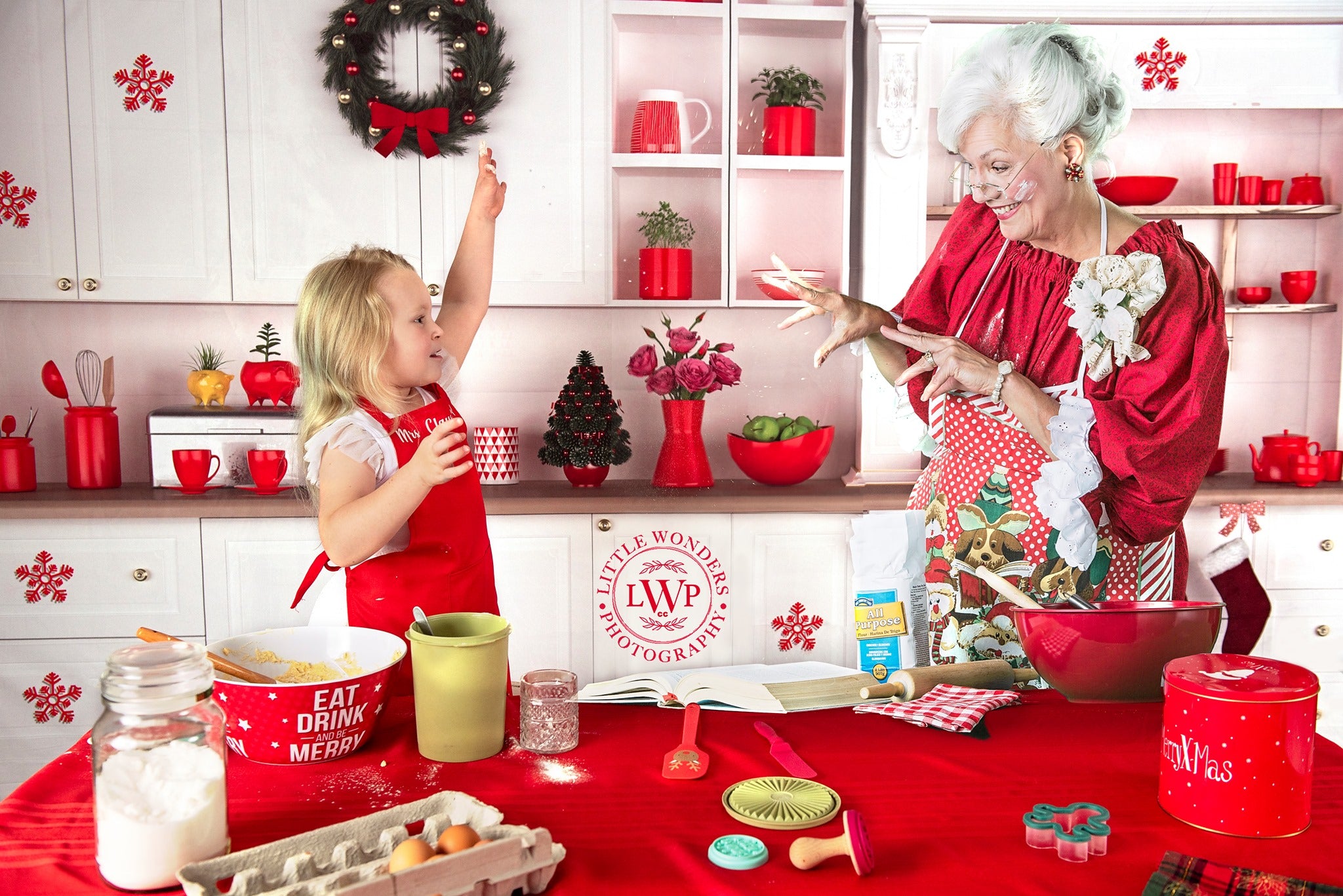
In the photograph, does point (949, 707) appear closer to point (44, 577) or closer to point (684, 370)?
point (684, 370)

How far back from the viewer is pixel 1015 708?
3.45 feet

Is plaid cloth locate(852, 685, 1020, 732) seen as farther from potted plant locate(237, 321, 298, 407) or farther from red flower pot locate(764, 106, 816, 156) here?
potted plant locate(237, 321, 298, 407)

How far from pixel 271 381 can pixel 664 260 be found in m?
1.00

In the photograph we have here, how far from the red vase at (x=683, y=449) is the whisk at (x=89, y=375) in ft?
4.68

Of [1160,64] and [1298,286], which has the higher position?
[1160,64]

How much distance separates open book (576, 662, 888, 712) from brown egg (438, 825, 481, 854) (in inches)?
12.5

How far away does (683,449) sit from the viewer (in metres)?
2.46

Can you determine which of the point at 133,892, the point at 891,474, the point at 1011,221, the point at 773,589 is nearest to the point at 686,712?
the point at 133,892

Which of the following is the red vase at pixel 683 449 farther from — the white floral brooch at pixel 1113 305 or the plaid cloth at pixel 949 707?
the plaid cloth at pixel 949 707

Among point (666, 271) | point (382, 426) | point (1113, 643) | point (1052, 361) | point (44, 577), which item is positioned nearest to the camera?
point (1113, 643)

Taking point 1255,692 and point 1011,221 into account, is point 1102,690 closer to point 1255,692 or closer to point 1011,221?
point 1255,692

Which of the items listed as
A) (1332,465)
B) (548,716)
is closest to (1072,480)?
(548,716)

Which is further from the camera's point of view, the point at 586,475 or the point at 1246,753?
the point at 586,475

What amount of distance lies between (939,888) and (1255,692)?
0.29 meters
